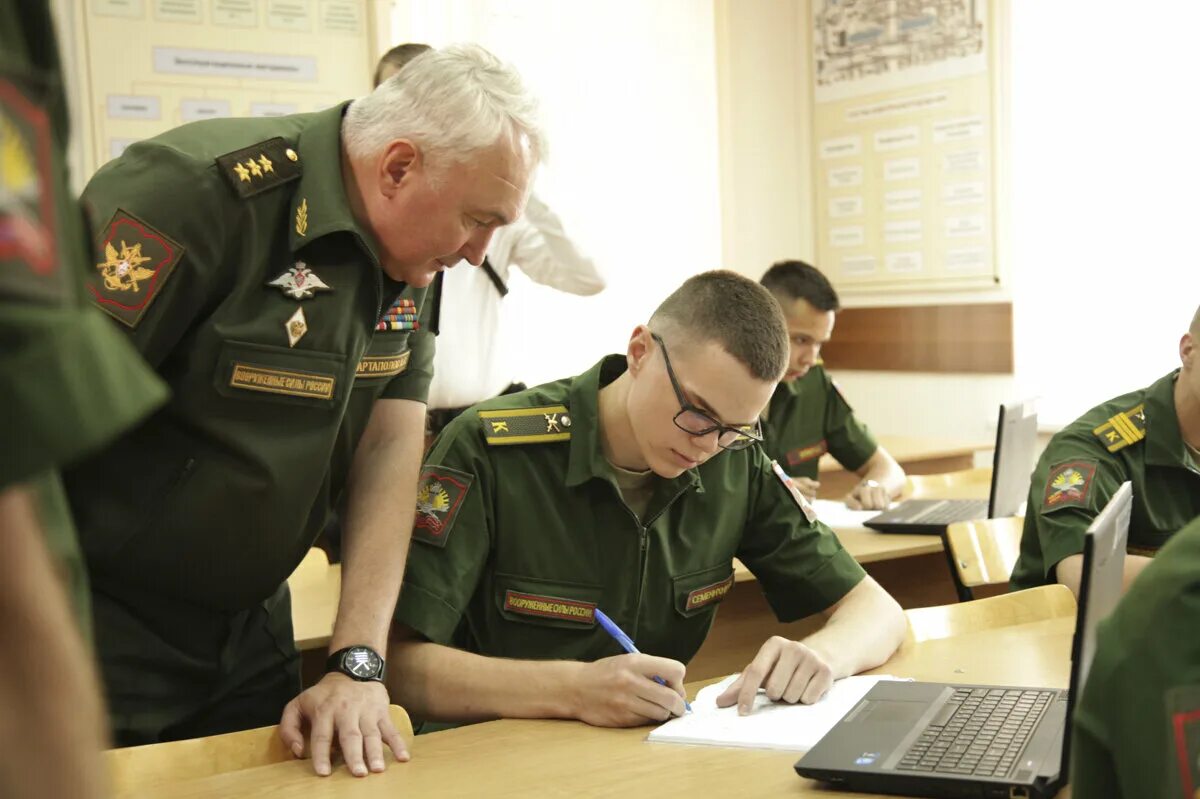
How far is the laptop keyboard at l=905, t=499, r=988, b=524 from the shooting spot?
3105mm

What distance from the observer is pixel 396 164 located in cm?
152

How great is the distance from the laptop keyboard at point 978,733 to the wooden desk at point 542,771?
0.11m

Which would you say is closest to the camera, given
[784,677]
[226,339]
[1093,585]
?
[1093,585]

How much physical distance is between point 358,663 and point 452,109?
2.26 feet

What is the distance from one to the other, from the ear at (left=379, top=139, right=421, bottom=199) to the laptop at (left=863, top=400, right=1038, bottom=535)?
6.19 ft

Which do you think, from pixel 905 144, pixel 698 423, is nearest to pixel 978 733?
pixel 698 423

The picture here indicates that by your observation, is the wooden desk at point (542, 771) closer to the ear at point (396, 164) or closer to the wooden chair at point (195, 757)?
the wooden chair at point (195, 757)

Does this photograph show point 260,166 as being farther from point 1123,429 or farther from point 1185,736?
point 1123,429

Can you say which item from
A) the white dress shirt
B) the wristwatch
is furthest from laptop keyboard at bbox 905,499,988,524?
the wristwatch

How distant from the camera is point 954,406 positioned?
530cm

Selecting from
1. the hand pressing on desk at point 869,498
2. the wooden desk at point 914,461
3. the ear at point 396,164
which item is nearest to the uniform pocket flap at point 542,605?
the ear at point 396,164

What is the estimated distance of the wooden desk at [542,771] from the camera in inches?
51.7

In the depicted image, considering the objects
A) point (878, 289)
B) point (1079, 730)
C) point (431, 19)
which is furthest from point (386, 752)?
point (878, 289)

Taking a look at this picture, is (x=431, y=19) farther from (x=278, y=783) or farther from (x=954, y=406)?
(x=278, y=783)
